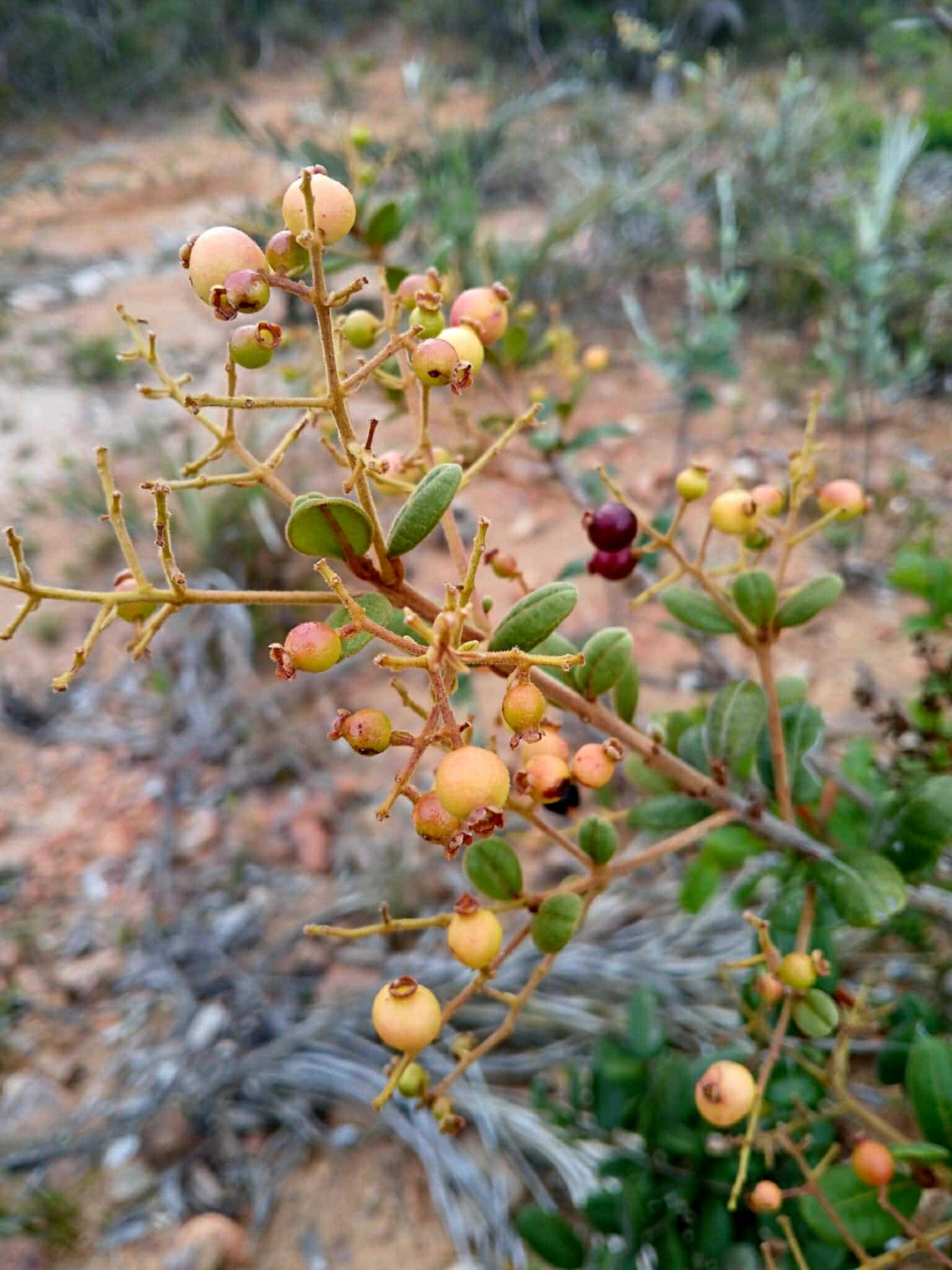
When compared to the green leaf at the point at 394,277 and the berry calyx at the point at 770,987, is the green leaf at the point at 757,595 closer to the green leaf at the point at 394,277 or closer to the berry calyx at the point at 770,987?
the berry calyx at the point at 770,987

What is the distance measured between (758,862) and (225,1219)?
1.31 meters

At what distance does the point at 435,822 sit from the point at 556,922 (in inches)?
9.6

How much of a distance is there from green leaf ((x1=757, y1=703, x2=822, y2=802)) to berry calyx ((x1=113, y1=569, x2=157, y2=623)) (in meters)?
0.78

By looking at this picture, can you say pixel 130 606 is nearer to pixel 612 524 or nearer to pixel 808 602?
pixel 612 524

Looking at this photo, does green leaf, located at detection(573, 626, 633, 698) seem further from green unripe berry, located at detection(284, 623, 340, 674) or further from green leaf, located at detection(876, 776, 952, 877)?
green leaf, located at detection(876, 776, 952, 877)

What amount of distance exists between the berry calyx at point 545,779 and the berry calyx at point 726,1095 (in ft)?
1.07

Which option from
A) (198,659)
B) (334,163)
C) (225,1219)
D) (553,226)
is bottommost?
(225,1219)

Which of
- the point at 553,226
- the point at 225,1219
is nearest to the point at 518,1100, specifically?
the point at 225,1219

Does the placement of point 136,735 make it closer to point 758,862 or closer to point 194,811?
point 194,811

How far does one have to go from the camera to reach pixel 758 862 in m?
1.98

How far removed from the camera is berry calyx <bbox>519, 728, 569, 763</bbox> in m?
0.83

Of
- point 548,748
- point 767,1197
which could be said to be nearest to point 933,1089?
point 767,1197

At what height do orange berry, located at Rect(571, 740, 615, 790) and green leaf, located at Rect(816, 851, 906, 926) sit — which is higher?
orange berry, located at Rect(571, 740, 615, 790)

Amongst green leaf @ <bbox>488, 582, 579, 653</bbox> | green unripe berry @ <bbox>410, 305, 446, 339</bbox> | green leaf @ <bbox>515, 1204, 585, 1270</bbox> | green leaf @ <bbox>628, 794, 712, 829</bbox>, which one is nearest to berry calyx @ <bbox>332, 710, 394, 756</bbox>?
green leaf @ <bbox>488, 582, 579, 653</bbox>
